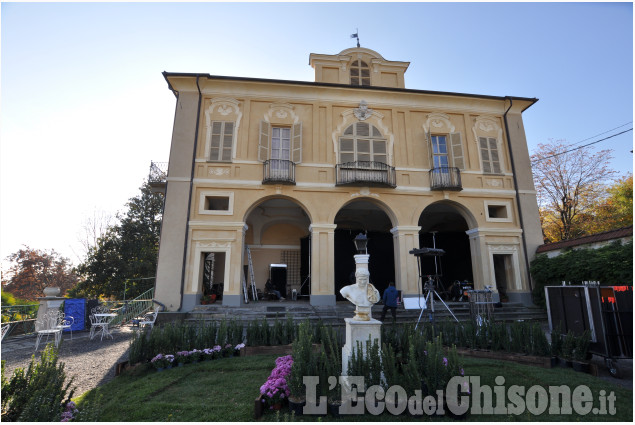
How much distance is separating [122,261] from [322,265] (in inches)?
646

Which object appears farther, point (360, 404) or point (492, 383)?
point (492, 383)

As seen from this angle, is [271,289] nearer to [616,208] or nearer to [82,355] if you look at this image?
[82,355]

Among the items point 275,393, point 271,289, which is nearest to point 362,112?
point 271,289

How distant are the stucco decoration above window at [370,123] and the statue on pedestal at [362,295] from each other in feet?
32.0

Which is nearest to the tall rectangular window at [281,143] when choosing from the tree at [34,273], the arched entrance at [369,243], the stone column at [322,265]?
the stone column at [322,265]

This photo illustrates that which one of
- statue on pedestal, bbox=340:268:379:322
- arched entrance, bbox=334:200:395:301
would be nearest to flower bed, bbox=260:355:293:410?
statue on pedestal, bbox=340:268:379:322

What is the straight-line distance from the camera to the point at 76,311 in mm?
10055

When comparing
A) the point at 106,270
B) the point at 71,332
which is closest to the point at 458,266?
the point at 71,332

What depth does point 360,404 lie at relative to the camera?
3.61 meters

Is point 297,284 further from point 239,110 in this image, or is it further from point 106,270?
point 106,270

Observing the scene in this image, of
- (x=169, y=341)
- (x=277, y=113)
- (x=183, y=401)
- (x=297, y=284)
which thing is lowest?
(x=183, y=401)

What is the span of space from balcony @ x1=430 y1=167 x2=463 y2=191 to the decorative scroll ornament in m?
3.78

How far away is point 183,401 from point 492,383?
4.28m

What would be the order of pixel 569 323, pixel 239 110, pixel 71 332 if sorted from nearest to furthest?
pixel 569 323, pixel 71 332, pixel 239 110
